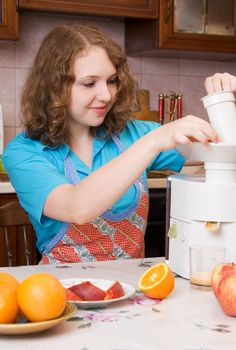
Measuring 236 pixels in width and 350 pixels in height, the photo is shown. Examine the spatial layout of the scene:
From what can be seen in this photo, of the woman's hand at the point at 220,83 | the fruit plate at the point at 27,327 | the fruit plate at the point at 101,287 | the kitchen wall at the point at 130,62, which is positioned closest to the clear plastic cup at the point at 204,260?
the fruit plate at the point at 101,287

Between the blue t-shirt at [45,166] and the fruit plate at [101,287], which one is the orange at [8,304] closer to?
the fruit plate at [101,287]

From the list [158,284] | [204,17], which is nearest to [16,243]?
[204,17]

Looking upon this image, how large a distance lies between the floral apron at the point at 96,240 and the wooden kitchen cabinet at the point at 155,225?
1.08m

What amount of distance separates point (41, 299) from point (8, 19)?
6.89ft

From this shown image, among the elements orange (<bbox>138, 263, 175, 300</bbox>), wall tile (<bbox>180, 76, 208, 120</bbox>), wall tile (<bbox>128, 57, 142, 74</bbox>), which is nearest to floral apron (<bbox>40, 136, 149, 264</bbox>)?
orange (<bbox>138, 263, 175, 300</bbox>)

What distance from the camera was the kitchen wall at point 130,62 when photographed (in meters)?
3.15

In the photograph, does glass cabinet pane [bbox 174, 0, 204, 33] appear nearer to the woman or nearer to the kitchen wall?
the kitchen wall

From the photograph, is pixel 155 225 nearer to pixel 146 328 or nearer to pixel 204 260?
pixel 204 260

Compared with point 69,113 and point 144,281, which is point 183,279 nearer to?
point 144,281

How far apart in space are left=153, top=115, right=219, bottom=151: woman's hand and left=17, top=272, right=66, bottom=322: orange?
44 centimetres

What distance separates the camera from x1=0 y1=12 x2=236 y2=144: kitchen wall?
124 inches

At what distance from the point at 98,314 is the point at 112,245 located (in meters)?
0.61

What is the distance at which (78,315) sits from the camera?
109 centimetres

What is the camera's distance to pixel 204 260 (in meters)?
1.28
